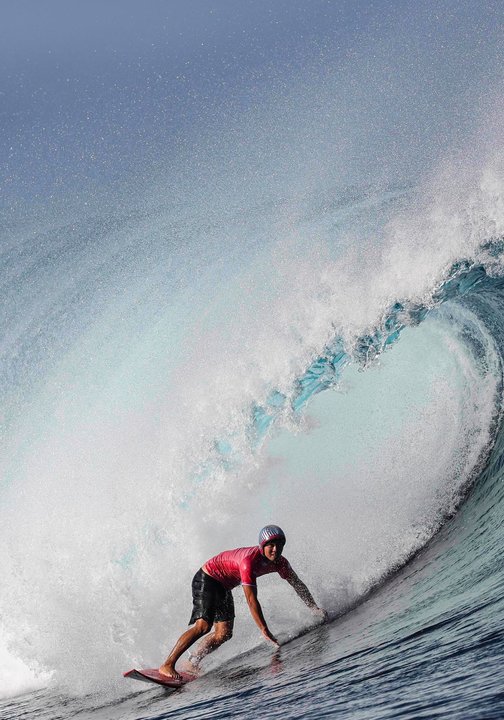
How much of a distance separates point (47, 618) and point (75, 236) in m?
12.9

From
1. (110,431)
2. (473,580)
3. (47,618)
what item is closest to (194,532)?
(47,618)

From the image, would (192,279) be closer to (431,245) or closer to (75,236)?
(75,236)

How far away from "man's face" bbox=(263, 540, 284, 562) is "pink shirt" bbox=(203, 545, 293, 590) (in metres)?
0.16

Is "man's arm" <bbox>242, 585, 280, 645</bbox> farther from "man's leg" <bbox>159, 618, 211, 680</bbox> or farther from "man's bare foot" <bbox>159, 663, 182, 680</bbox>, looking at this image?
"man's bare foot" <bbox>159, 663, 182, 680</bbox>

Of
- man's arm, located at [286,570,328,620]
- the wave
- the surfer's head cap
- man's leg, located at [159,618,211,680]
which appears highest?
the wave

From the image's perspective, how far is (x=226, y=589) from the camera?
601cm

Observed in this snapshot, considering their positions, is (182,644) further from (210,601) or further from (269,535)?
(269,535)

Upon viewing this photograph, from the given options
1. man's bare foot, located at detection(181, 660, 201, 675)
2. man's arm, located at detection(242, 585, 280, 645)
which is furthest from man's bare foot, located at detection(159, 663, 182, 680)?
man's arm, located at detection(242, 585, 280, 645)

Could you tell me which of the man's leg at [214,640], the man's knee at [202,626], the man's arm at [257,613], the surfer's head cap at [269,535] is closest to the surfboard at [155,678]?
the man's leg at [214,640]

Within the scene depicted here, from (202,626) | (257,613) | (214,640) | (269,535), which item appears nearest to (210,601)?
(202,626)

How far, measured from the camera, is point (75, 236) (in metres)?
18.3

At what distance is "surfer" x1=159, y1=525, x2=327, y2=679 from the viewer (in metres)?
5.56

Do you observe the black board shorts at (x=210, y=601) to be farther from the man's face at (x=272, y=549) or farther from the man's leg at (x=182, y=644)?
the man's face at (x=272, y=549)

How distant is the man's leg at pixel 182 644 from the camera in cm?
555
